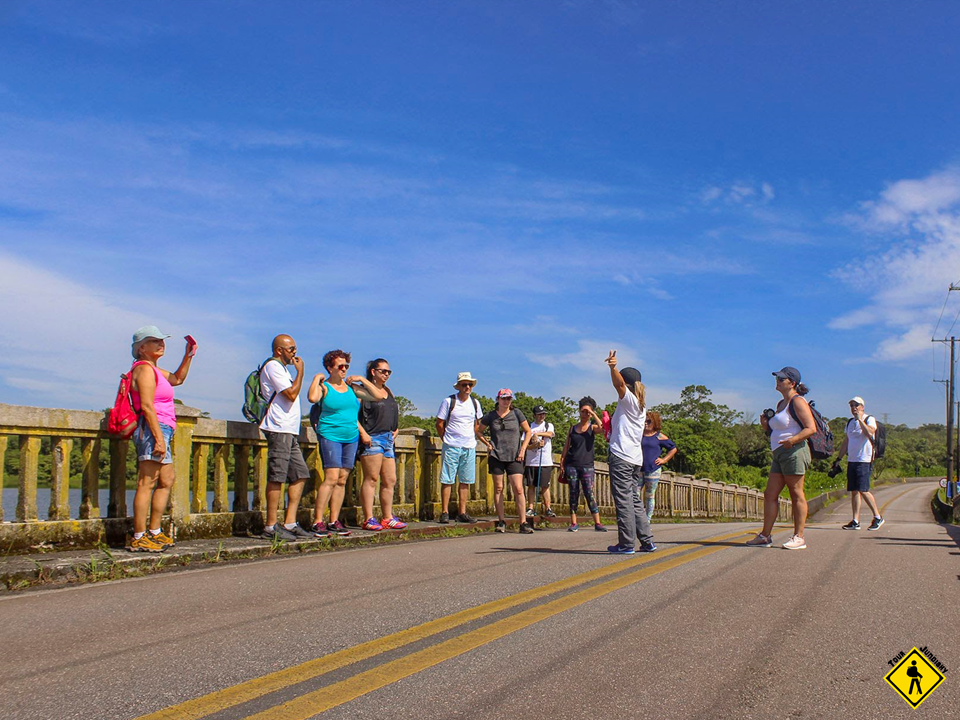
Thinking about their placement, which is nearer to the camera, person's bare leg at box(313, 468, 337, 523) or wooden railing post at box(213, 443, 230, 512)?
A: wooden railing post at box(213, 443, 230, 512)

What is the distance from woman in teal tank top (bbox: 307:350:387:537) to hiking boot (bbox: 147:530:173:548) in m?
1.86

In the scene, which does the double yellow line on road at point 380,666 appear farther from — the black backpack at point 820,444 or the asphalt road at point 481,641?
the black backpack at point 820,444

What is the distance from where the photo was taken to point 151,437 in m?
7.54

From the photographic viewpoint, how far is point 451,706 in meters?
3.21

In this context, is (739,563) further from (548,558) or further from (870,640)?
(870,640)

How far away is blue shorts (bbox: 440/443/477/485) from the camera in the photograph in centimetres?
1170

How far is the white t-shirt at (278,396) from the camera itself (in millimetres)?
8867

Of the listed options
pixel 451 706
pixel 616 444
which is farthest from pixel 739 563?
pixel 451 706

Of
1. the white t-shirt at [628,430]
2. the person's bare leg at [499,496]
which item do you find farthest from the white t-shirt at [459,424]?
the white t-shirt at [628,430]

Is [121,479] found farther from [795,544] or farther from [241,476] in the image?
[795,544]

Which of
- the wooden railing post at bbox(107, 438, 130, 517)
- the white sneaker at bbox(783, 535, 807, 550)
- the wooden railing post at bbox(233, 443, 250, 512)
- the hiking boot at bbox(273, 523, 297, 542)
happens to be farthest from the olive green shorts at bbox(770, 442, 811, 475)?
the wooden railing post at bbox(107, 438, 130, 517)

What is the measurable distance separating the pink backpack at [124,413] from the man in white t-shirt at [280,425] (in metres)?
1.46

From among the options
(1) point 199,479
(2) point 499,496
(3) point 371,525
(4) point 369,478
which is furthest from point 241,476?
(2) point 499,496

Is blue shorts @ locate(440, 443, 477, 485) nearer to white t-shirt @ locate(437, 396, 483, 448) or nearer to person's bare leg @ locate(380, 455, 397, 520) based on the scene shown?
white t-shirt @ locate(437, 396, 483, 448)
